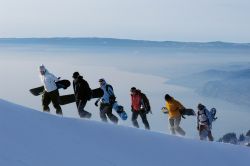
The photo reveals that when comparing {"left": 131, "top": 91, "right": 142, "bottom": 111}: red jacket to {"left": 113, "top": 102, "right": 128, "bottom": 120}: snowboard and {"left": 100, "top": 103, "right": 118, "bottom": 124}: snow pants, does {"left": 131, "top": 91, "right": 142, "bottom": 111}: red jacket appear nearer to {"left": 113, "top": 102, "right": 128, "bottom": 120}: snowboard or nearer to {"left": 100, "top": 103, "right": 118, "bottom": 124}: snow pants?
{"left": 113, "top": 102, "right": 128, "bottom": 120}: snowboard

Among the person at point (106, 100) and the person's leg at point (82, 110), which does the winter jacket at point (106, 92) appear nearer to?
the person at point (106, 100)

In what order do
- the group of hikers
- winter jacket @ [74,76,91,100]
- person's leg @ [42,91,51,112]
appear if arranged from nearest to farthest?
the group of hikers → person's leg @ [42,91,51,112] → winter jacket @ [74,76,91,100]

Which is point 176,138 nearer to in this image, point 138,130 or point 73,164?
point 138,130

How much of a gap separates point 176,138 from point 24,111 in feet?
14.6

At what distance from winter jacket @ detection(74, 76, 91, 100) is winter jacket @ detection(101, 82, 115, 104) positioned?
0.51m

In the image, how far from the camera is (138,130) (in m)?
15.7

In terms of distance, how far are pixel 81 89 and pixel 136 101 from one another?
1.97 metres

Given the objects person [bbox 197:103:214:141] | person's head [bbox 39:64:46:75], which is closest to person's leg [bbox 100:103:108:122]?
person's head [bbox 39:64:46:75]

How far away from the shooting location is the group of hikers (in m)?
15.4

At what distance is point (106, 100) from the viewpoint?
16.6 metres

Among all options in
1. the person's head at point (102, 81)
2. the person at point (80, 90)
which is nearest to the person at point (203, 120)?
the person's head at point (102, 81)

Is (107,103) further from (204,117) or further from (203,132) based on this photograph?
(203,132)

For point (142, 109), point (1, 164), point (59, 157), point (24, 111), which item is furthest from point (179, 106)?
point (1, 164)

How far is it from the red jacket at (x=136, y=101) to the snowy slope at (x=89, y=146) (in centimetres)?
159
